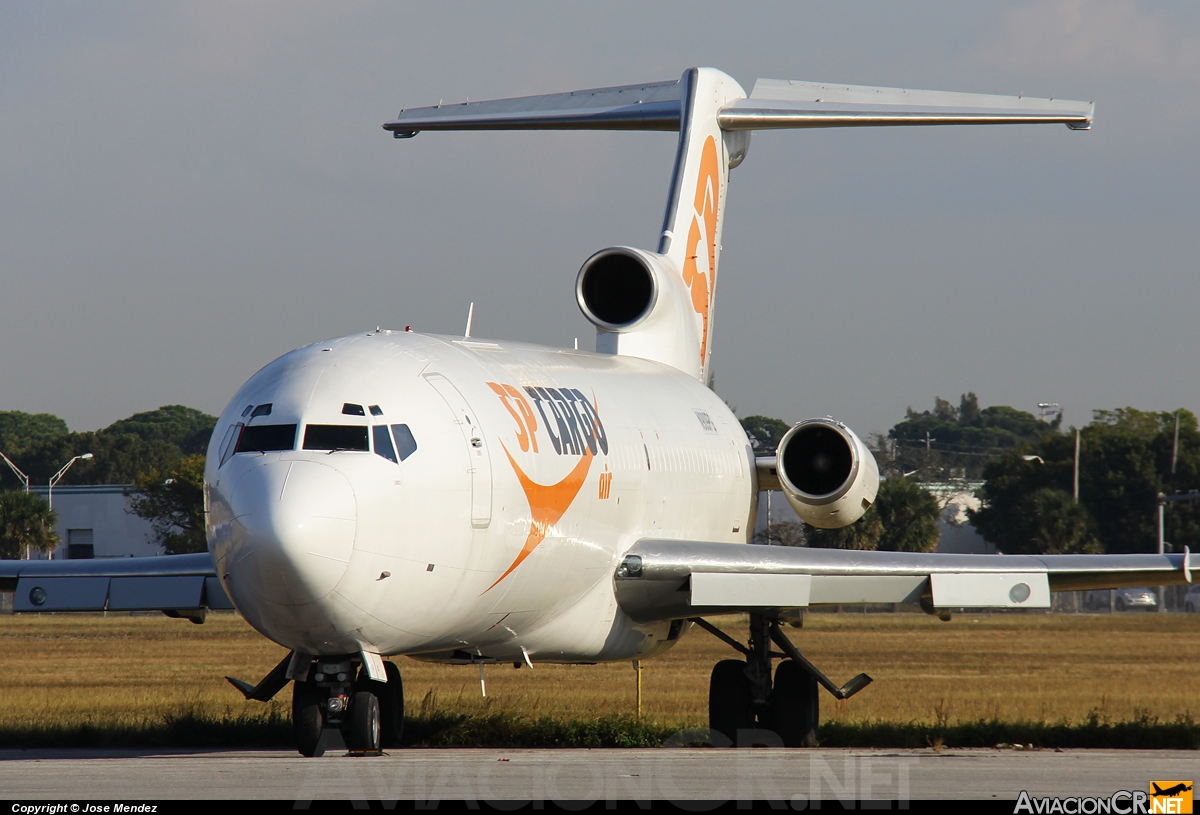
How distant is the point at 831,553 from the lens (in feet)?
56.1

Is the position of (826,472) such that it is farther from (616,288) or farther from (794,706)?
(616,288)

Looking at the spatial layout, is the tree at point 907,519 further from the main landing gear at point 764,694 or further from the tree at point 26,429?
the tree at point 26,429

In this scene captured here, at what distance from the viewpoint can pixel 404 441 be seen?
12.2 metres

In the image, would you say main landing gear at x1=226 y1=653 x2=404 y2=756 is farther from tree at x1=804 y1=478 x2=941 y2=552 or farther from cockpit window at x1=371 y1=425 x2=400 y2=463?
tree at x1=804 y1=478 x2=941 y2=552

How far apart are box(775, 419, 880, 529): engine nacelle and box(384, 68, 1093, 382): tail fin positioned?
267 cm

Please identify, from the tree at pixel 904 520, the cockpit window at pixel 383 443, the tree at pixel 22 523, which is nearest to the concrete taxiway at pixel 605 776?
the cockpit window at pixel 383 443

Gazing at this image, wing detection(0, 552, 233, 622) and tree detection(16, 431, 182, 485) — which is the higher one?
tree detection(16, 431, 182, 485)

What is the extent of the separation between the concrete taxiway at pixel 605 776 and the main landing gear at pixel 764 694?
371cm

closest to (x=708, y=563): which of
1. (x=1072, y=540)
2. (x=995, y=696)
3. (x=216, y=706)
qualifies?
(x=216, y=706)

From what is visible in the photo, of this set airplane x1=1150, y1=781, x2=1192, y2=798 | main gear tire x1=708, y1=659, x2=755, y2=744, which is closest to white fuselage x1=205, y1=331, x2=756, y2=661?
main gear tire x1=708, y1=659, x2=755, y2=744

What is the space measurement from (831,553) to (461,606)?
5.58 metres

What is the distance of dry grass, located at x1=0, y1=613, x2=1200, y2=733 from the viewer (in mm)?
21453

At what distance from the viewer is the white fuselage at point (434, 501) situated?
11.3 m

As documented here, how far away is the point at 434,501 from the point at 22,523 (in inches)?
2206
